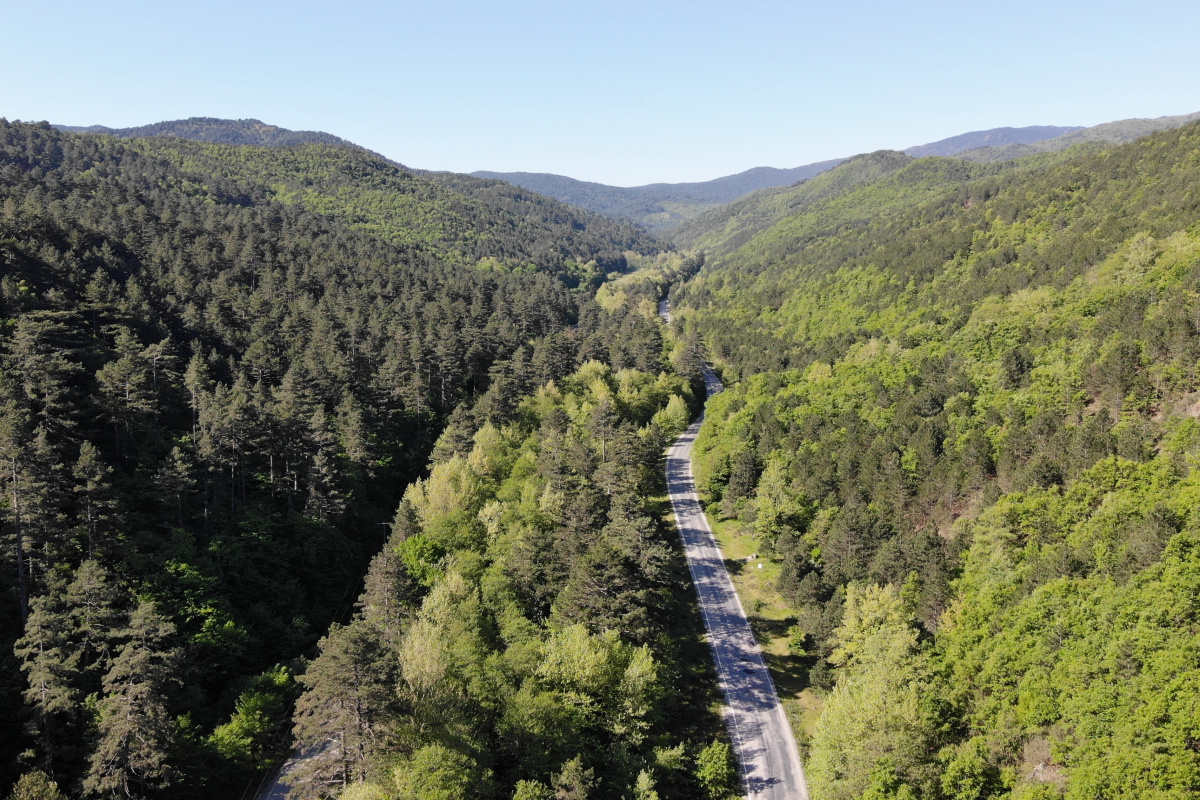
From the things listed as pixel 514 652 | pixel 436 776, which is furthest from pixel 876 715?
pixel 436 776

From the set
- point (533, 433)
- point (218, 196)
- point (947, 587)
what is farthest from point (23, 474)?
point (218, 196)

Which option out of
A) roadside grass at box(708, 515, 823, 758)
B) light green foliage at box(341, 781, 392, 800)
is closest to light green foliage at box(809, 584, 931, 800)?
roadside grass at box(708, 515, 823, 758)

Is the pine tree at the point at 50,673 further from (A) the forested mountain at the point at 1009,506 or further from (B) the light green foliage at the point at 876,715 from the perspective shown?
(A) the forested mountain at the point at 1009,506

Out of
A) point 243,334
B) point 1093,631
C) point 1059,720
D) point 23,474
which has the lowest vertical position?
point 1059,720

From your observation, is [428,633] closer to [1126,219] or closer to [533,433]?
[533,433]

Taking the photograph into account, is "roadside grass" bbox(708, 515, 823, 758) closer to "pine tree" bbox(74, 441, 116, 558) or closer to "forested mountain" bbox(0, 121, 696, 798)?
"forested mountain" bbox(0, 121, 696, 798)

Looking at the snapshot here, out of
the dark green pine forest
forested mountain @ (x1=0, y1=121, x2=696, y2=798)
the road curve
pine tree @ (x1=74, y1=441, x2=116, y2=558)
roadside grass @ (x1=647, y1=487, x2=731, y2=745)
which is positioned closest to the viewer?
the dark green pine forest

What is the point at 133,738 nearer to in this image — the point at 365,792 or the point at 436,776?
the point at 365,792
